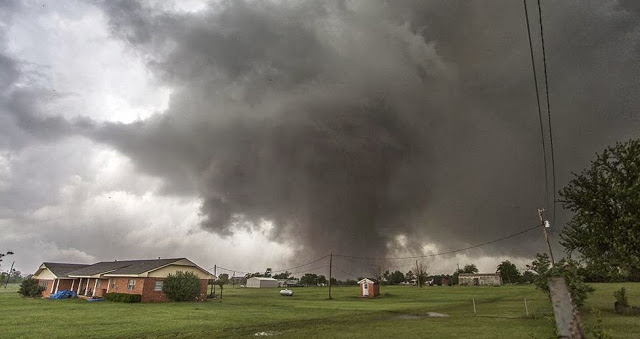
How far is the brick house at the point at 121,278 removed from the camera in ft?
167

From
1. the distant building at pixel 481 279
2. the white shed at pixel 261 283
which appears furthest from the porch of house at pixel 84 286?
the distant building at pixel 481 279

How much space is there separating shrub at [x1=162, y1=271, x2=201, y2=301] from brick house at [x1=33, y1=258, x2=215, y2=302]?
42.5 inches

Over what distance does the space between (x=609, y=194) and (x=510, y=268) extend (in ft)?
490

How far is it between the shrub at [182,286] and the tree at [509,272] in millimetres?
142397

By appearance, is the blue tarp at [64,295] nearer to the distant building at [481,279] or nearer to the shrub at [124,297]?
the shrub at [124,297]

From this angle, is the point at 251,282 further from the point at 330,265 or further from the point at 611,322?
the point at 611,322

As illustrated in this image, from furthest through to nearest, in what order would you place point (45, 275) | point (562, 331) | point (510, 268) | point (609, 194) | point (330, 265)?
point (510, 268)
point (330, 265)
point (45, 275)
point (609, 194)
point (562, 331)

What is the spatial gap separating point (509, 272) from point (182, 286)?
14913cm

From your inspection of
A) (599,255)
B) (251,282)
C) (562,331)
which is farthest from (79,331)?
(251,282)

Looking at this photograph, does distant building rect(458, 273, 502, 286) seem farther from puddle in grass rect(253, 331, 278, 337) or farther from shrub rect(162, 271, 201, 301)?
puddle in grass rect(253, 331, 278, 337)

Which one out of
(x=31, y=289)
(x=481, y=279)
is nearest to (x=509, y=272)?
(x=481, y=279)

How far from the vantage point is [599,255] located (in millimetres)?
28391

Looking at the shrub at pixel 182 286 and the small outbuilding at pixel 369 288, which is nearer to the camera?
the shrub at pixel 182 286

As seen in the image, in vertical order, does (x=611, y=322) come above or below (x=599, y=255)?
below
